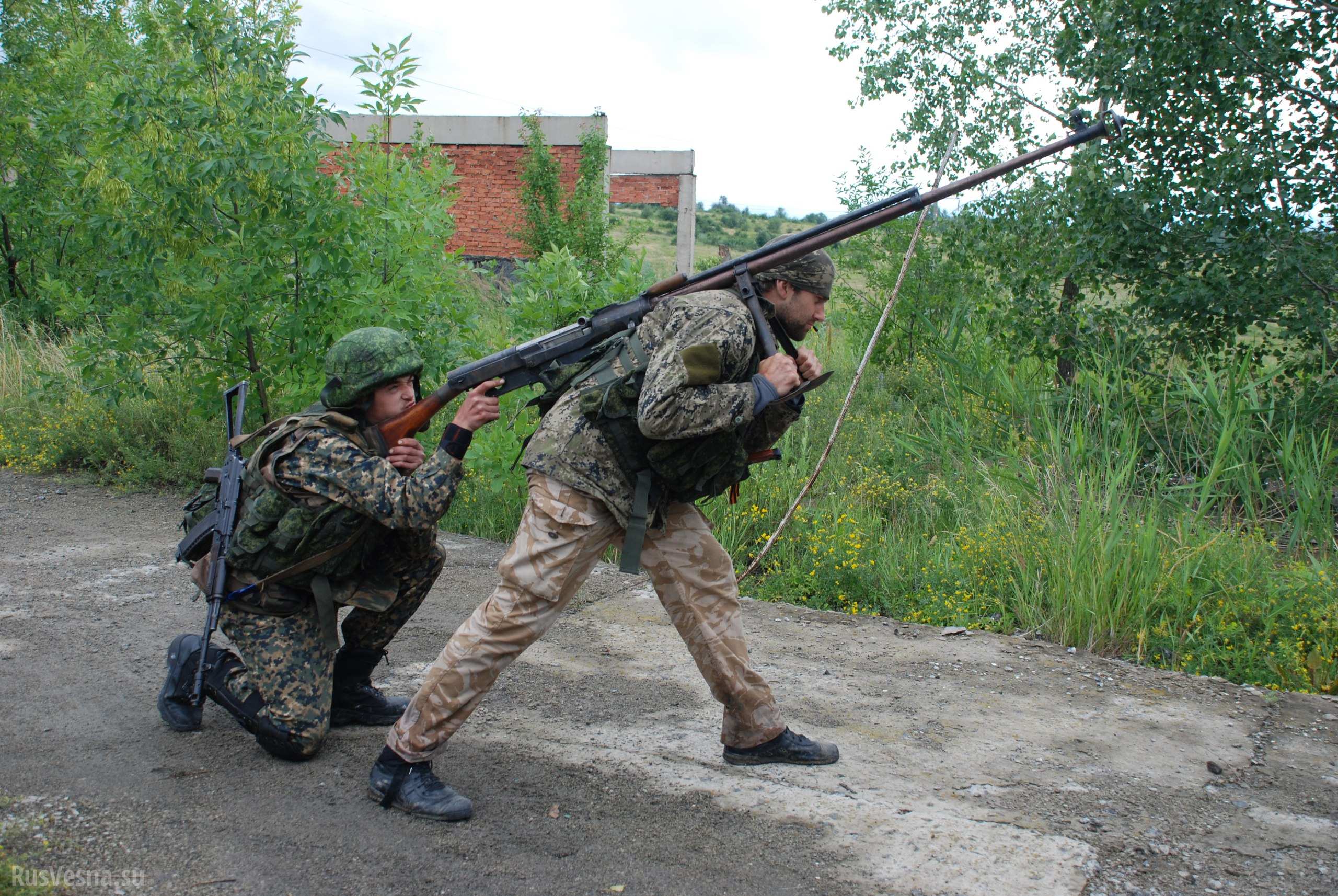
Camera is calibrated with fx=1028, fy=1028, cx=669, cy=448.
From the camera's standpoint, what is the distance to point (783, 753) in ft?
11.1

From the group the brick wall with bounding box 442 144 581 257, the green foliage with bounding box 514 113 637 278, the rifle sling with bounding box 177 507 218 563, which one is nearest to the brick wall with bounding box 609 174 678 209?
the green foliage with bounding box 514 113 637 278

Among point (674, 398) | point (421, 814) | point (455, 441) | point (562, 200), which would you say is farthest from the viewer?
point (562, 200)

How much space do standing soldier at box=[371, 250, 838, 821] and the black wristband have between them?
225mm

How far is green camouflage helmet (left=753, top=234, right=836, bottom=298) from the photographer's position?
320 centimetres

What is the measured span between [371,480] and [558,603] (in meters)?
0.70

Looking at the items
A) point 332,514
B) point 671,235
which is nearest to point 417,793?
point 332,514

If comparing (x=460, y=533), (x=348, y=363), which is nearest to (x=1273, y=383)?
(x=460, y=533)

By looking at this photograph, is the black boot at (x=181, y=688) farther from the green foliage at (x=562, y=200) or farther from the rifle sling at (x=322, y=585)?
the green foliage at (x=562, y=200)

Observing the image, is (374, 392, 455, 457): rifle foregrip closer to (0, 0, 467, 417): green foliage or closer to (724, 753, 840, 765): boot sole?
(724, 753, 840, 765): boot sole

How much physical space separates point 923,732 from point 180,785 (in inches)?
98.1

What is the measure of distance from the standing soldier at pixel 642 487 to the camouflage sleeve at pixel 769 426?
0.01 m

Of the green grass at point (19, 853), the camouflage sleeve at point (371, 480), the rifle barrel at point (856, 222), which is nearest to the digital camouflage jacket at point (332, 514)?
the camouflage sleeve at point (371, 480)

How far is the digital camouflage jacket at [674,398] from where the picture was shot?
2.84m

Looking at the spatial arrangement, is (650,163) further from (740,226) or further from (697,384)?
(740,226)
